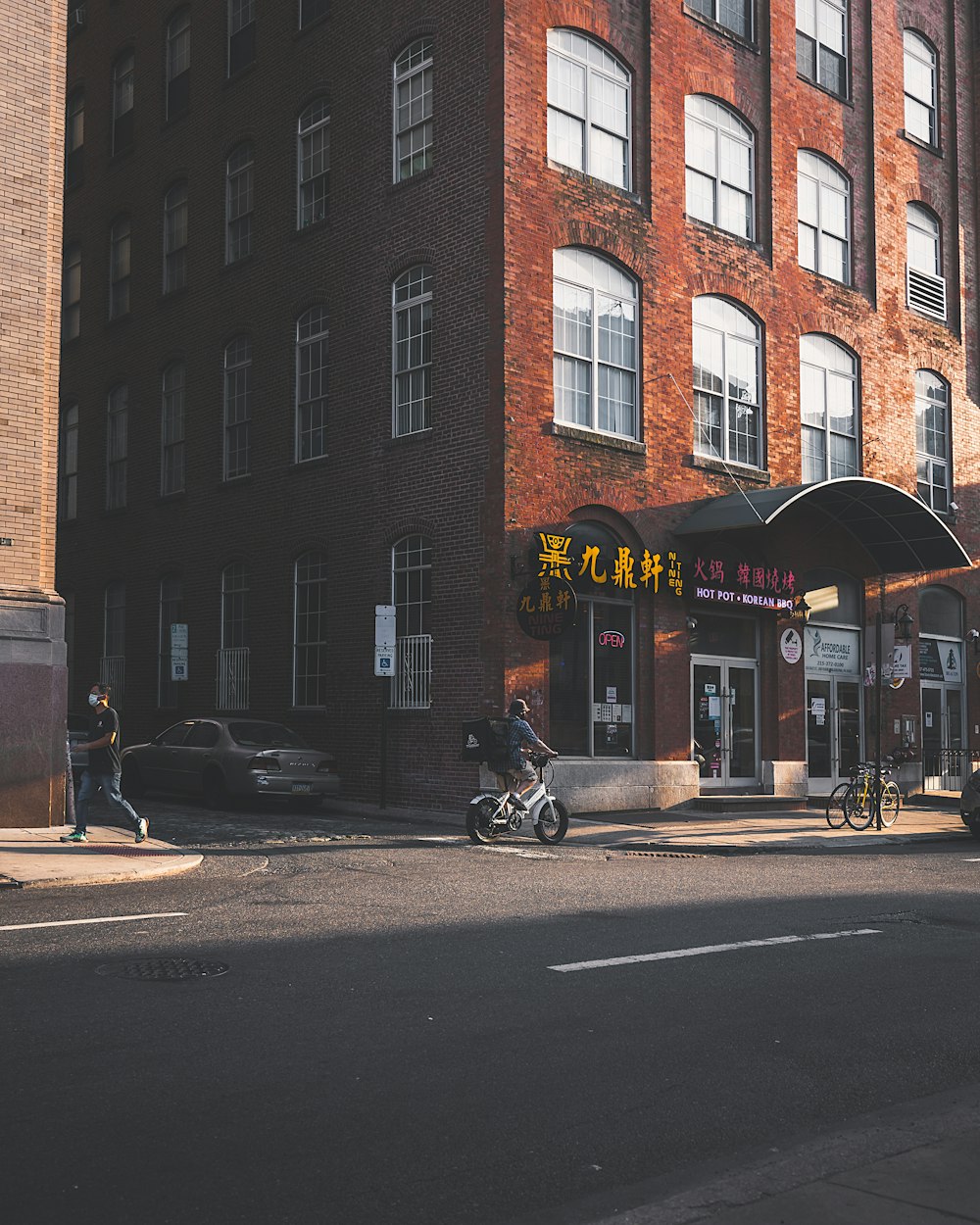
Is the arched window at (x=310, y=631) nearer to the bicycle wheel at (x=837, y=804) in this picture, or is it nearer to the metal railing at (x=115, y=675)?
the metal railing at (x=115, y=675)

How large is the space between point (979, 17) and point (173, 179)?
19.3m

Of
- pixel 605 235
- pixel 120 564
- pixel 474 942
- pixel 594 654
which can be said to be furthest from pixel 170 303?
pixel 474 942

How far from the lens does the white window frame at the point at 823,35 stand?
27.1m

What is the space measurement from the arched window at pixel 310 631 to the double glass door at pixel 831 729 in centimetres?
925

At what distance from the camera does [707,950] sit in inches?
355

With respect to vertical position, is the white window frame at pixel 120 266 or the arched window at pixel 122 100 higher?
the arched window at pixel 122 100

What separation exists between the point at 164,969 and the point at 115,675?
74.0 ft

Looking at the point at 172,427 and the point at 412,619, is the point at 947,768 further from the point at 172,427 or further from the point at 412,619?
the point at 172,427

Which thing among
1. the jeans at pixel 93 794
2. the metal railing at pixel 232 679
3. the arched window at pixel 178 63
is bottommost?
the jeans at pixel 93 794

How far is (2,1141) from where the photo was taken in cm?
480

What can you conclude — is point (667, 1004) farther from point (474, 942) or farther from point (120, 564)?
point (120, 564)

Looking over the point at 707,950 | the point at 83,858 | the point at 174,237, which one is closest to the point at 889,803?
the point at 83,858

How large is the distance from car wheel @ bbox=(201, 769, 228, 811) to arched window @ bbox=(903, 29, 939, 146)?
20.6m

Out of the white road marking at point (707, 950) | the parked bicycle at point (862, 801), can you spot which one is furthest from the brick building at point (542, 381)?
the white road marking at point (707, 950)
